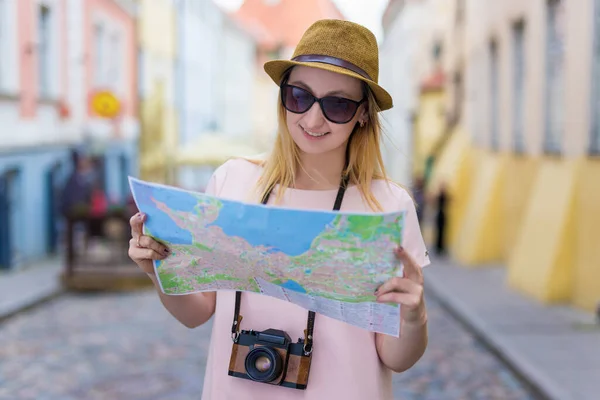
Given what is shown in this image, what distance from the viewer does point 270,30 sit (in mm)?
57062

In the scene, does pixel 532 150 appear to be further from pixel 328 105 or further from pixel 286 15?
pixel 286 15

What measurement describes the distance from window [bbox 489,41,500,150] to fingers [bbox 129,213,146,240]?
15.4 m

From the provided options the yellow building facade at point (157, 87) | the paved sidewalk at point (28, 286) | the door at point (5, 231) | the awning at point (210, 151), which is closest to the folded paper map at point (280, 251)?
the paved sidewalk at point (28, 286)

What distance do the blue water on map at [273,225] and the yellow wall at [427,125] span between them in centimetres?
2756

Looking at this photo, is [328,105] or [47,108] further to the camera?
[47,108]

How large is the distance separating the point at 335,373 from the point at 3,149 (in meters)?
12.4

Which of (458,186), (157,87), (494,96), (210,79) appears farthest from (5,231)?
(210,79)

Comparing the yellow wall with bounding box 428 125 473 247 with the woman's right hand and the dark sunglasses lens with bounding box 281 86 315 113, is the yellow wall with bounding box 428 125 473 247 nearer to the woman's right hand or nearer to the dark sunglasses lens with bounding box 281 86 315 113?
the dark sunglasses lens with bounding box 281 86 315 113

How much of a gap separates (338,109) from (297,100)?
118mm

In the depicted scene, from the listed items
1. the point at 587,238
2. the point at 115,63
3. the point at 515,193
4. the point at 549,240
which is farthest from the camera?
the point at 115,63

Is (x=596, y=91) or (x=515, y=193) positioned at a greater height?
(x=596, y=91)

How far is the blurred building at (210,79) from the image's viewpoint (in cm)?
3234

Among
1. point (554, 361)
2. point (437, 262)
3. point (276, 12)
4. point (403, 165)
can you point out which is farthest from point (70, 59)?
point (276, 12)

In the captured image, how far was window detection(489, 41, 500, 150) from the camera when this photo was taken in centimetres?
1709
